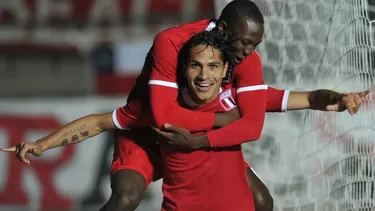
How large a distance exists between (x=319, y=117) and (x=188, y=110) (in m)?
1.12

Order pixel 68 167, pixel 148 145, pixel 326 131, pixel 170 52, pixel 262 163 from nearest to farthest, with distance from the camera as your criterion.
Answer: pixel 170 52 < pixel 148 145 < pixel 326 131 < pixel 262 163 < pixel 68 167

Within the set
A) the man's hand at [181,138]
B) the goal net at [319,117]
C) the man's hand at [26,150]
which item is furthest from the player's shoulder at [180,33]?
the goal net at [319,117]

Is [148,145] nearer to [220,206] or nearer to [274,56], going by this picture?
[220,206]

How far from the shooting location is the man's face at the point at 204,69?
2518mm

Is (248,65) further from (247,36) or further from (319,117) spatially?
(319,117)

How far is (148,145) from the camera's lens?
284 centimetres

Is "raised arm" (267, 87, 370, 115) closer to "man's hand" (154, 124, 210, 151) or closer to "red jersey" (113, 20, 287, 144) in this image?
"red jersey" (113, 20, 287, 144)

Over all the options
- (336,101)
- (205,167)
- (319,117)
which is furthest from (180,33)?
(319,117)

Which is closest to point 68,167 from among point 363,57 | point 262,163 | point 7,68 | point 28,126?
point 28,126

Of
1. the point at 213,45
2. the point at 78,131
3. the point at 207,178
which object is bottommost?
the point at 207,178

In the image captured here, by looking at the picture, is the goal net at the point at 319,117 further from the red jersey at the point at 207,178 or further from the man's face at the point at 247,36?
the man's face at the point at 247,36

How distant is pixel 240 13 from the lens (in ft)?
8.11

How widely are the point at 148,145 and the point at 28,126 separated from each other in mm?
3321

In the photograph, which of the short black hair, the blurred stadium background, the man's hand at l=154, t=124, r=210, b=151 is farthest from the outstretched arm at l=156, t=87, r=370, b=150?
the blurred stadium background
